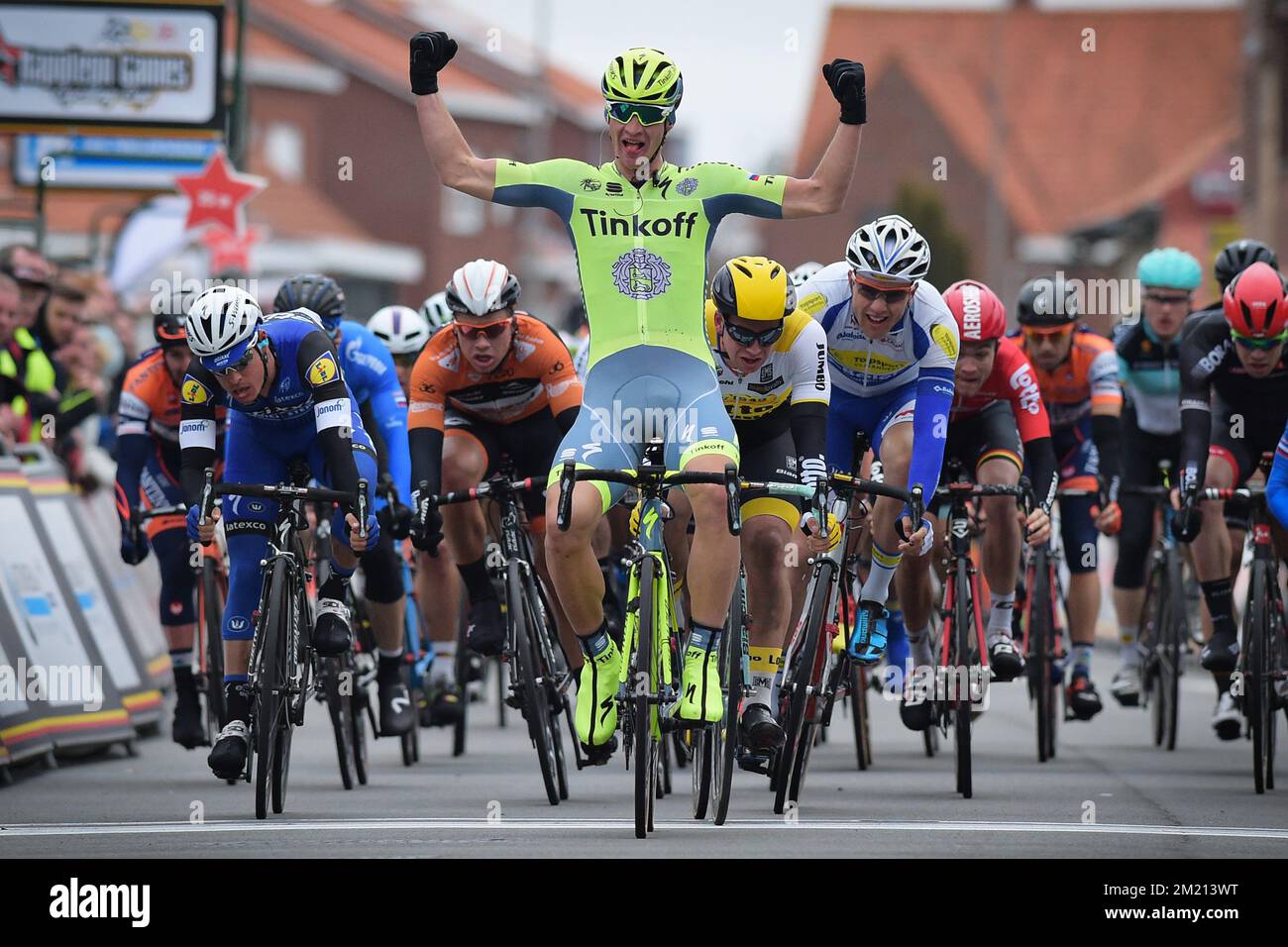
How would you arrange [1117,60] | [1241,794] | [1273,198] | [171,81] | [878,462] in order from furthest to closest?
1. [1117,60]
2. [1273,198]
3. [171,81]
4. [878,462]
5. [1241,794]

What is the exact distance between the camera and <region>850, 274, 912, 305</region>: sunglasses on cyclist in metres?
10.4

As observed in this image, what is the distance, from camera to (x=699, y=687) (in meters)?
8.80

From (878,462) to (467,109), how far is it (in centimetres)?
6100

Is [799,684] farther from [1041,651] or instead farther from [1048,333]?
[1048,333]

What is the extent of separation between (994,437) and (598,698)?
3656 mm

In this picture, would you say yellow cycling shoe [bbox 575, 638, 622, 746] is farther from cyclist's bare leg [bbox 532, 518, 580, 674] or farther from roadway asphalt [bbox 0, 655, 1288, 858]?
cyclist's bare leg [bbox 532, 518, 580, 674]

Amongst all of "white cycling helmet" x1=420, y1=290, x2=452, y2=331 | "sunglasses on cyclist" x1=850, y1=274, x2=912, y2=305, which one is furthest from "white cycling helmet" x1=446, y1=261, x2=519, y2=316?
"white cycling helmet" x1=420, y1=290, x2=452, y2=331

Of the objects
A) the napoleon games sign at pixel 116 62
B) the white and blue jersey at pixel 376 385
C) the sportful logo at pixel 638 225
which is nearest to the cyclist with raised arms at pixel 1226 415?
the sportful logo at pixel 638 225

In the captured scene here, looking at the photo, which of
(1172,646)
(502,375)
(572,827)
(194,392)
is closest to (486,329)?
(502,375)

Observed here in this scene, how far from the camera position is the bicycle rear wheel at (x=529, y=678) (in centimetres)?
1028
